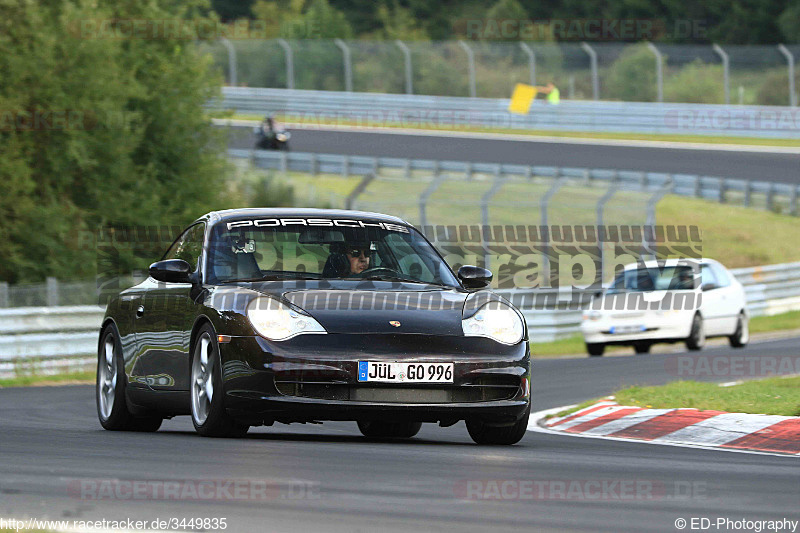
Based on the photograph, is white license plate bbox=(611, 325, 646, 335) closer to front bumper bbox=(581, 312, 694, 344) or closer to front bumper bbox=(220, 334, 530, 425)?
front bumper bbox=(581, 312, 694, 344)

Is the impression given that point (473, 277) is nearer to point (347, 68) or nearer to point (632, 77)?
point (632, 77)

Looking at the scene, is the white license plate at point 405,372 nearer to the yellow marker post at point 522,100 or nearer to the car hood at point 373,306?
the car hood at point 373,306

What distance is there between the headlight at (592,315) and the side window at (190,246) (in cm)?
1194

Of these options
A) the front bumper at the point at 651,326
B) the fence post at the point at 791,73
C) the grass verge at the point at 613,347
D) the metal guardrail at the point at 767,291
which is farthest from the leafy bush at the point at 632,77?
the front bumper at the point at 651,326

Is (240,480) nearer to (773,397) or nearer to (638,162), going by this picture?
(773,397)

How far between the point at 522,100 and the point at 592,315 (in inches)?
1042

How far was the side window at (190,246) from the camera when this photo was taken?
9.95m

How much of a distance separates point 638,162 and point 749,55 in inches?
289

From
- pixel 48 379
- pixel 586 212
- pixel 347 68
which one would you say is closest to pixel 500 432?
pixel 48 379

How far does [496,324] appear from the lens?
8969 millimetres

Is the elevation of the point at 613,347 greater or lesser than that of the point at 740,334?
lesser

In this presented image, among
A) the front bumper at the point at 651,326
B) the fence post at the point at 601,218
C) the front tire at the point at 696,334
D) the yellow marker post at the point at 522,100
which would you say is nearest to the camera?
the front bumper at the point at 651,326
